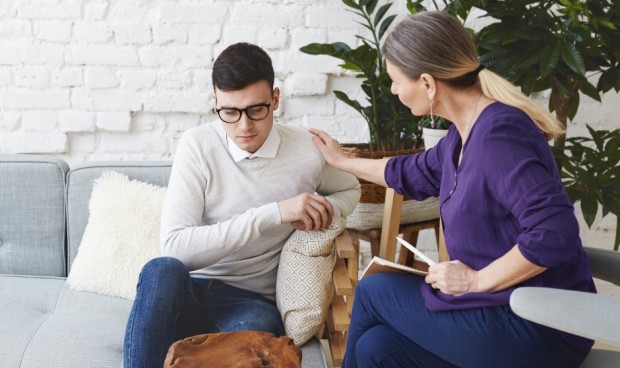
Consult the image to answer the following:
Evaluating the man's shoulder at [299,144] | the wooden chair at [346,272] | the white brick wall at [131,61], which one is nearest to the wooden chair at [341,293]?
the wooden chair at [346,272]

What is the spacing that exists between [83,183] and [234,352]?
3.46 feet

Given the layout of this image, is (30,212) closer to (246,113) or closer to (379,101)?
(246,113)

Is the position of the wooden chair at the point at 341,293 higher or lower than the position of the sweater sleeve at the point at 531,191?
lower

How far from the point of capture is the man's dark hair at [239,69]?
5.95ft

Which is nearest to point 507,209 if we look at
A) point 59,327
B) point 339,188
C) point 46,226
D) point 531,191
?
point 531,191

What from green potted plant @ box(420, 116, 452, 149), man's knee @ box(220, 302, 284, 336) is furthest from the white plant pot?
man's knee @ box(220, 302, 284, 336)

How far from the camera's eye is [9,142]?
9.20 feet

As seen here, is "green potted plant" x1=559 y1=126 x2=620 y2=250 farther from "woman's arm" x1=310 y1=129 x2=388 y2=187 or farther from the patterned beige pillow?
the patterned beige pillow

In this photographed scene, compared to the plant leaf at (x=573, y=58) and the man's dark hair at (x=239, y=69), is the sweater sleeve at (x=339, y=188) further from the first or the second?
the plant leaf at (x=573, y=58)

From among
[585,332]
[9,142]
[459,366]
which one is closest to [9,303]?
[9,142]

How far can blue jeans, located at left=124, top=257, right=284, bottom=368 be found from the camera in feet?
5.25

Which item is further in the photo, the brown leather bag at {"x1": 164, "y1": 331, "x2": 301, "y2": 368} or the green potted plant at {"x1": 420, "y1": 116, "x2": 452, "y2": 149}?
the green potted plant at {"x1": 420, "y1": 116, "x2": 452, "y2": 149}

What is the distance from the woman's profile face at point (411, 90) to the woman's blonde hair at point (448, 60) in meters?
0.01

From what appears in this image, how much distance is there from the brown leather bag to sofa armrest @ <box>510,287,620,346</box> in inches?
17.8
